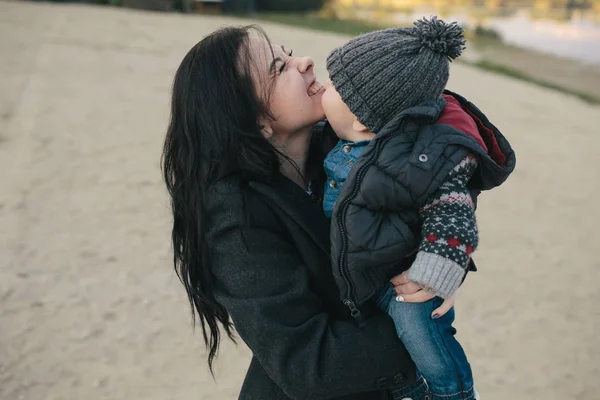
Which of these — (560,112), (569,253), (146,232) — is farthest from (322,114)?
(560,112)

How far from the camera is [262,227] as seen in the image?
57.3 inches

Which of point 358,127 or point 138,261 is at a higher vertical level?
point 358,127

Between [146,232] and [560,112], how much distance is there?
24.7 feet

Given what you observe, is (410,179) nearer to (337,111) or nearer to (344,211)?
(344,211)

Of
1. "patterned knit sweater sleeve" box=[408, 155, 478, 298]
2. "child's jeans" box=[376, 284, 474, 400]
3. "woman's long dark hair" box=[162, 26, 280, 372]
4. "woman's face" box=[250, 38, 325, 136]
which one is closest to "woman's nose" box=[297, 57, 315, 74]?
"woman's face" box=[250, 38, 325, 136]

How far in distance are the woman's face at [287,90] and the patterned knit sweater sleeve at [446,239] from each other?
381mm

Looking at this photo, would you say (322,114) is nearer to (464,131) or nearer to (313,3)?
(464,131)

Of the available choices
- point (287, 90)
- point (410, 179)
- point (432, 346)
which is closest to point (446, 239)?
point (410, 179)

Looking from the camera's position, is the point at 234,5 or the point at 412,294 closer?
the point at 412,294

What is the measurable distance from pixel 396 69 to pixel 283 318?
0.61 meters

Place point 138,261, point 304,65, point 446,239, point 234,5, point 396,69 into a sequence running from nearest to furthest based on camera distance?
point 446,239 < point 396,69 < point 304,65 < point 138,261 < point 234,5

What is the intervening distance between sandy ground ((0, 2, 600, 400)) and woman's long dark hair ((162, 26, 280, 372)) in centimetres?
223

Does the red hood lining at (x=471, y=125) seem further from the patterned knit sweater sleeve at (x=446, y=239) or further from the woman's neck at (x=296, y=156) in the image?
the woman's neck at (x=296, y=156)

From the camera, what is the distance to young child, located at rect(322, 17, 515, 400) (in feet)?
4.54
